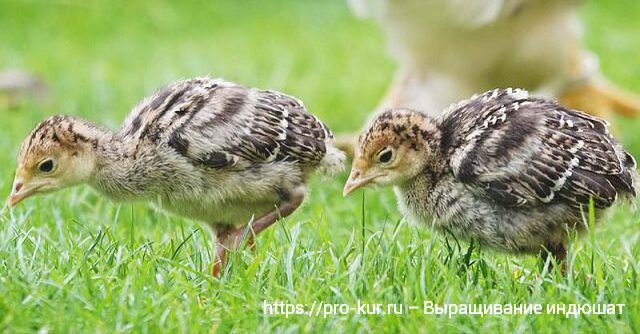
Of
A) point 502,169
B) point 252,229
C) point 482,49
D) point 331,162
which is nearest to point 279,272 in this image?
point 252,229

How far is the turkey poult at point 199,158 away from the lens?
9.99 ft

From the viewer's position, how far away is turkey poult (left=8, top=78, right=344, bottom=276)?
304 centimetres

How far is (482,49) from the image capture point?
5.23 meters

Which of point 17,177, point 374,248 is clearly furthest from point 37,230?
point 374,248

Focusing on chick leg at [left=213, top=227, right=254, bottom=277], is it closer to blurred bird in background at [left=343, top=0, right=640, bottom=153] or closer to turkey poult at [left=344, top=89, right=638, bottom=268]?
turkey poult at [left=344, top=89, right=638, bottom=268]

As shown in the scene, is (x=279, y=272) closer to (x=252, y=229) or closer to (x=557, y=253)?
(x=252, y=229)

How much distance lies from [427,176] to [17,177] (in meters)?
1.07

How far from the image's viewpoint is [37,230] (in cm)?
343

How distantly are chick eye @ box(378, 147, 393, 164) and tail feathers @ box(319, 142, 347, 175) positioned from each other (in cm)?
20

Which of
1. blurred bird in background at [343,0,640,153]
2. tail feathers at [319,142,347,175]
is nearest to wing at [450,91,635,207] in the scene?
tail feathers at [319,142,347,175]

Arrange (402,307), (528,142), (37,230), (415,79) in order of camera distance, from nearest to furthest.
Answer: (402,307), (528,142), (37,230), (415,79)

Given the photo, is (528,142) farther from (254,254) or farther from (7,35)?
(7,35)

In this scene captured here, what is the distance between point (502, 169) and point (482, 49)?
2368 millimetres

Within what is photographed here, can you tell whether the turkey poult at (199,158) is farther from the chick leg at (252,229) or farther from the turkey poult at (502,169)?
the turkey poult at (502,169)
